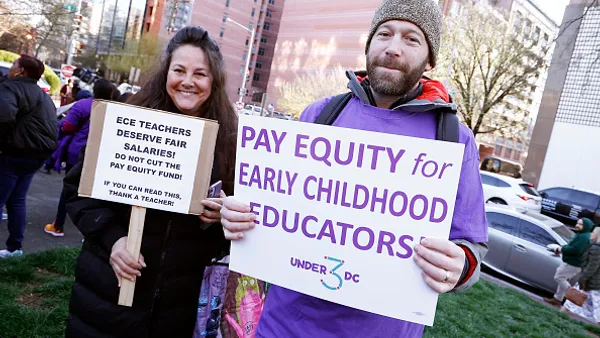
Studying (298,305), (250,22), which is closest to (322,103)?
(298,305)

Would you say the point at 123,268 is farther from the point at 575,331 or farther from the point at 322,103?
the point at 575,331

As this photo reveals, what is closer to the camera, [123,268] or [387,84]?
[387,84]

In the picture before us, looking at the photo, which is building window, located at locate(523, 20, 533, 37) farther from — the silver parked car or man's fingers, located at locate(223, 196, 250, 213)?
man's fingers, located at locate(223, 196, 250, 213)

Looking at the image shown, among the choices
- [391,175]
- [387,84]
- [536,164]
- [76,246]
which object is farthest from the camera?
[536,164]

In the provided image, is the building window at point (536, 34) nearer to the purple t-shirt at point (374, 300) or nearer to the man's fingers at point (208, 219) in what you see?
the purple t-shirt at point (374, 300)

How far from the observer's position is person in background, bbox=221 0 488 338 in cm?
153

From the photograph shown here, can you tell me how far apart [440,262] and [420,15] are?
91cm

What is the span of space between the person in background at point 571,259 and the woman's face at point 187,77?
766cm

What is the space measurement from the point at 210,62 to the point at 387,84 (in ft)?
3.34

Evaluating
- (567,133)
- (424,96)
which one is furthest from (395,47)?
(567,133)

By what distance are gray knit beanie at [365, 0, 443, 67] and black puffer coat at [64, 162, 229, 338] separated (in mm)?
1270

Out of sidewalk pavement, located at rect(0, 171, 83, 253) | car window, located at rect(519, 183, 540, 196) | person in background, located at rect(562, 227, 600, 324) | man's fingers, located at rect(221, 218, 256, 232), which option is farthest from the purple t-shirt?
car window, located at rect(519, 183, 540, 196)

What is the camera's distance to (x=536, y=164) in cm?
2523

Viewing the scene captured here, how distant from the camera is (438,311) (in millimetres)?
5344
